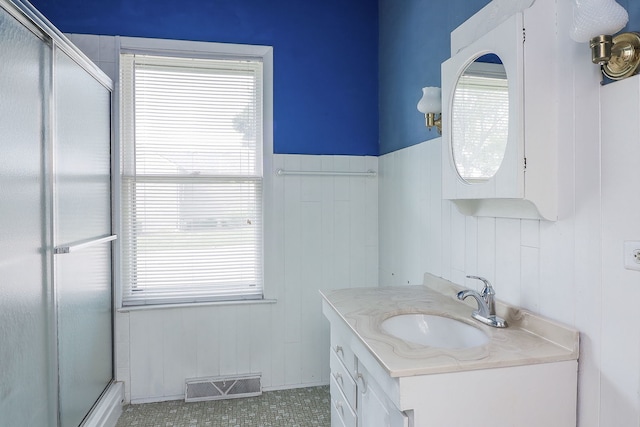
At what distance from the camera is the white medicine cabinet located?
1124 mm

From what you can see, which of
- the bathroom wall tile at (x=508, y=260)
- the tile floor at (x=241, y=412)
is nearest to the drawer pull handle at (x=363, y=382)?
the bathroom wall tile at (x=508, y=260)

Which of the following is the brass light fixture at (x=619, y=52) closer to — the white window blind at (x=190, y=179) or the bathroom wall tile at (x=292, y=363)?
the white window blind at (x=190, y=179)

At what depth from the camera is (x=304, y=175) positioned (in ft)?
8.38

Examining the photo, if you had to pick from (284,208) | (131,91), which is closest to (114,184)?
(131,91)

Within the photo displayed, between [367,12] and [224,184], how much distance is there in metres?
1.49

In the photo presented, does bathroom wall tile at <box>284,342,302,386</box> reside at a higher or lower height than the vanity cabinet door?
lower

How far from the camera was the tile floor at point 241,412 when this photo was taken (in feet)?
7.12

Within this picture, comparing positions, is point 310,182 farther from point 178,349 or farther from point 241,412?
point 241,412

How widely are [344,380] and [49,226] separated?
1303 millimetres

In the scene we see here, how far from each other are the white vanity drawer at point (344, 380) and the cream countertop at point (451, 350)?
0.72ft

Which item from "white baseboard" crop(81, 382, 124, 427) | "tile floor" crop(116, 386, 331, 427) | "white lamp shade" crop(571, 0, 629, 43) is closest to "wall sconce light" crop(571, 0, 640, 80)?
"white lamp shade" crop(571, 0, 629, 43)

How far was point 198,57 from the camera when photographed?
243 cm

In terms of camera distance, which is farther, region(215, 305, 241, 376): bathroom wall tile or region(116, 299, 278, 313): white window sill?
region(215, 305, 241, 376): bathroom wall tile

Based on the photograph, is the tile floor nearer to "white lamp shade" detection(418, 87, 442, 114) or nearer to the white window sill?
the white window sill
